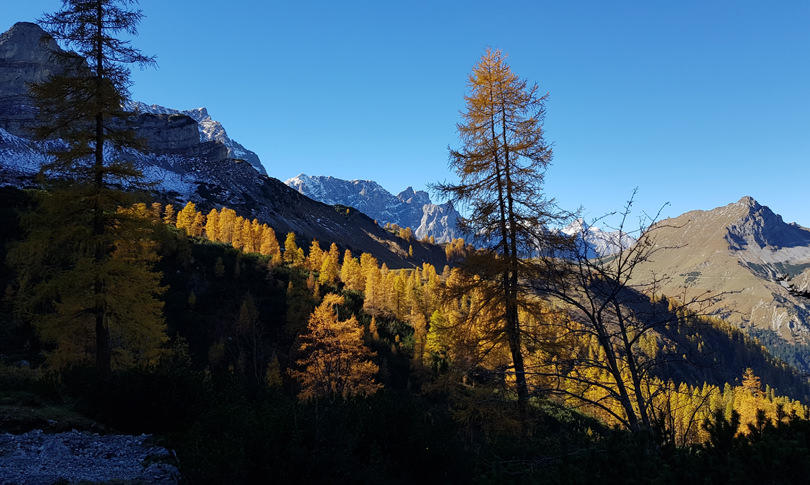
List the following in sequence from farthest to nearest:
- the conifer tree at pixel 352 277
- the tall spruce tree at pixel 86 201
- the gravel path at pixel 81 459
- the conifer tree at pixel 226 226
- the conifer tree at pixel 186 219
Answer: the conifer tree at pixel 226 226
the conifer tree at pixel 186 219
the conifer tree at pixel 352 277
the tall spruce tree at pixel 86 201
the gravel path at pixel 81 459

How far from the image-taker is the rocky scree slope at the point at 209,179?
113812 mm

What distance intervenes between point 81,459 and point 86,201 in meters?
8.96

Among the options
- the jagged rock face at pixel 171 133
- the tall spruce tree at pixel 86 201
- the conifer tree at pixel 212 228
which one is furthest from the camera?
the jagged rock face at pixel 171 133

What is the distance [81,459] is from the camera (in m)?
5.68

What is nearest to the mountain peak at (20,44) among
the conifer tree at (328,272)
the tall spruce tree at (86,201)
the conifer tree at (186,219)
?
the conifer tree at (186,219)

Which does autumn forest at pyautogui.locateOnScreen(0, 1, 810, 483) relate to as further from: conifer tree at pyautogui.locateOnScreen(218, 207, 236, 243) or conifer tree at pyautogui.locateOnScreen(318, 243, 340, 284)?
conifer tree at pyautogui.locateOnScreen(218, 207, 236, 243)

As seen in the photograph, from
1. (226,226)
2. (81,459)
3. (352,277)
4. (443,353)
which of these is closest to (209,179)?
(226,226)

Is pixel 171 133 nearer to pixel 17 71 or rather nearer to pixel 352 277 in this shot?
pixel 17 71

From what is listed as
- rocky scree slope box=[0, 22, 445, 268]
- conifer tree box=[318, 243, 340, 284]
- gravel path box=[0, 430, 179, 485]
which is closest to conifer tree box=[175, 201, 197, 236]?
conifer tree box=[318, 243, 340, 284]

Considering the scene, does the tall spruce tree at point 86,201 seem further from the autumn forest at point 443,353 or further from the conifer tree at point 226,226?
the conifer tree at point 226,226

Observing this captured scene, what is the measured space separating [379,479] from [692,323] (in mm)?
4027

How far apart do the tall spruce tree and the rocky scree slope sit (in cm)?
9904

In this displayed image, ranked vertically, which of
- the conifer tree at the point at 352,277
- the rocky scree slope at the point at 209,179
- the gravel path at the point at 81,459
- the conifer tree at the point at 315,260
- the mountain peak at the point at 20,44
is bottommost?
the gravel path at the point at 81,459

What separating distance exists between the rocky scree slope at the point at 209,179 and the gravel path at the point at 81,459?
351ft
